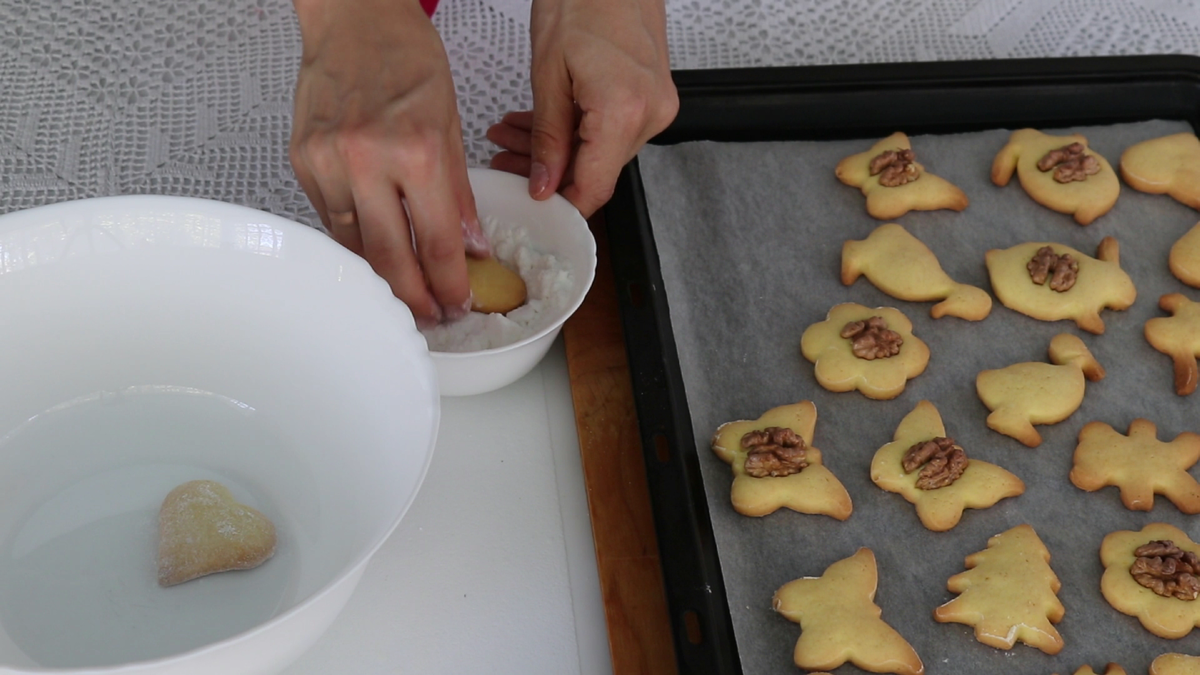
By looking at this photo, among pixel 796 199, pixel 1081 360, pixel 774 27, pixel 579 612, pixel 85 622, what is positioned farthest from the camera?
pixel 774 27

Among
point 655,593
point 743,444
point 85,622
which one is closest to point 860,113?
point 743,444

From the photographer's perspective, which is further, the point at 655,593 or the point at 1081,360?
the point at 1081,360

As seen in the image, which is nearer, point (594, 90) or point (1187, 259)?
point (594, 90)

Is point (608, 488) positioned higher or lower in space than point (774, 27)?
lower

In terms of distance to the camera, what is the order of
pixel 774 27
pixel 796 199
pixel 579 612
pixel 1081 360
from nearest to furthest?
1. pixel 579 612
2. pixel 1081 360
3. pixel 796 199
4. pixel 774 27

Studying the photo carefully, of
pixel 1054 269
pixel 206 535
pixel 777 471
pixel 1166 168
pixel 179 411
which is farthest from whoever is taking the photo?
pixel 1166 168

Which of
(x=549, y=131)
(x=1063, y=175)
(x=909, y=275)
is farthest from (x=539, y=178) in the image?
(x=1063, y=175)

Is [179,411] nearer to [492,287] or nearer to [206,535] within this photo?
[206,535]

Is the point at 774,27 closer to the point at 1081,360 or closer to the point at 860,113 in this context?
the point at 860,113
